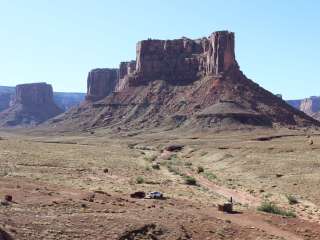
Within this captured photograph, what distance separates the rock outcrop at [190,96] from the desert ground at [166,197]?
6452cm

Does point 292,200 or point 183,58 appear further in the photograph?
point 183,58

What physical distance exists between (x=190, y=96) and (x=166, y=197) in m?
122

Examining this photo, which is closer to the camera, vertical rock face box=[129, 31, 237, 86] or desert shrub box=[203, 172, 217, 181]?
desert shrub box=[203, 172, 217, 181]

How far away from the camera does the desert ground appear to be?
24.7 metres

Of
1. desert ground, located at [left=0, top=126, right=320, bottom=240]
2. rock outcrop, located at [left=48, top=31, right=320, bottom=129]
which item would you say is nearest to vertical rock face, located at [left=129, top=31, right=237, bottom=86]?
rock outcrop, located at [left=48, top=31, right=320, bottom=129]

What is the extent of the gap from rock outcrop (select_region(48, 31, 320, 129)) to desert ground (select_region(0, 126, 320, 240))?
64524 mm

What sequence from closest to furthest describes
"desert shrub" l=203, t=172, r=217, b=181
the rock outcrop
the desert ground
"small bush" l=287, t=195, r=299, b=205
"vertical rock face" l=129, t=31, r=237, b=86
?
the desert ground
"small bush" l=287, t=195, r=299, b=205
"desert shrub" l=203, t=172, r=217, b=181
the rock outcrop
"vertical rock face" l=129, t=31, r=237, b=86

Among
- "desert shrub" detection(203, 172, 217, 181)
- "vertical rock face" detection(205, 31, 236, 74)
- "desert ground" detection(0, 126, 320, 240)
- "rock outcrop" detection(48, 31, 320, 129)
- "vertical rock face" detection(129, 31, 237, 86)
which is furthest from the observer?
"vertical rock face" detection(129, 31, 237, 86)

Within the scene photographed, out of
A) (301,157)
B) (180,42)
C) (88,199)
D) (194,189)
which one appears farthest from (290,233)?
(180,42)

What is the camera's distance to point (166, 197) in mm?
36594

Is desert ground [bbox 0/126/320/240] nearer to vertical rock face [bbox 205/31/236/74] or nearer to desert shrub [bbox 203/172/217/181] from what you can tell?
desert shrub [bbox 203/172/217/181]

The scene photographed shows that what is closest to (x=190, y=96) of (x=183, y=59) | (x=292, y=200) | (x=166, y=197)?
(x=183, y=59)

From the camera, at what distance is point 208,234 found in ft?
82.4

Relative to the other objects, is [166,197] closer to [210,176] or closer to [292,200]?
[292,200]
